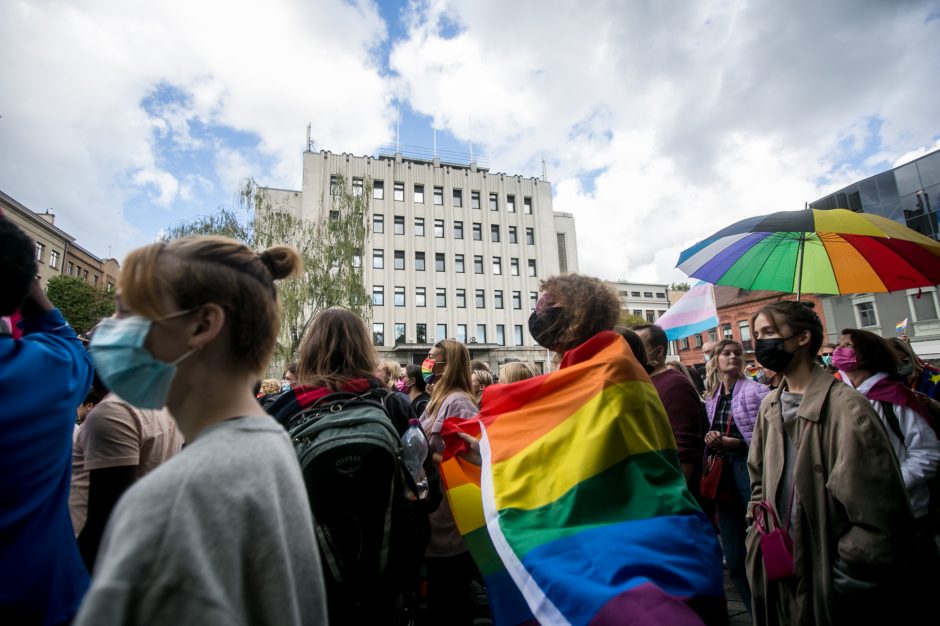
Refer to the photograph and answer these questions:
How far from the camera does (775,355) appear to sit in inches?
117

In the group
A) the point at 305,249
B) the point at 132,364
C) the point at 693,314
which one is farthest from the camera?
the point at 305,249

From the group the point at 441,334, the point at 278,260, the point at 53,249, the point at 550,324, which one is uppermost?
the point at 53,249

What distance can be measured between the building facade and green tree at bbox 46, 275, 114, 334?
45615 millimetres

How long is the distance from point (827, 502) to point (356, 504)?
233cm

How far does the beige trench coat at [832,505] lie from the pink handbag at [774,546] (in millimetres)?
48

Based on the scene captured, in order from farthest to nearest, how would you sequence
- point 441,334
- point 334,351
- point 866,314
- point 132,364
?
1. point 441,334
2. point 866,314
3. point 334,351
4. point 132,364

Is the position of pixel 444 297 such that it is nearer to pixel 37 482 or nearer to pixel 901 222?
pixel 901 222

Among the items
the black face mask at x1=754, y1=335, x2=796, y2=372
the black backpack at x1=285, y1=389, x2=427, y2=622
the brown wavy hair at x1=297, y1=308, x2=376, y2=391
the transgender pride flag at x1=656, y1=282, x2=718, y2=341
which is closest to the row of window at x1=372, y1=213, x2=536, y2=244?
the transgender pride flag at x1=656, y1=282, x2=718, y2=341

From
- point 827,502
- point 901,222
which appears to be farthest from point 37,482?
point 901,222

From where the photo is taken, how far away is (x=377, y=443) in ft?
6.64

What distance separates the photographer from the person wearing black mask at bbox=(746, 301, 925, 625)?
217cm

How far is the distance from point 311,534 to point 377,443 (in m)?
0.92

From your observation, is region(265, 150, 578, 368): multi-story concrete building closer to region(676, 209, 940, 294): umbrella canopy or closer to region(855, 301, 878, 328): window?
region(855, 301, 878, 328): window

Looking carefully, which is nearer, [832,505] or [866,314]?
[832,505]
